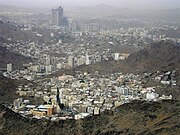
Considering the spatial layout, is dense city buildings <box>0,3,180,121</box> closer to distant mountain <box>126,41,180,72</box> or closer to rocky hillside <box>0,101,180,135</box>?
distant mountain <box>126,41,180,72</box>

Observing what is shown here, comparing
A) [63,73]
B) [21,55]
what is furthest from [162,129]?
[21,55]

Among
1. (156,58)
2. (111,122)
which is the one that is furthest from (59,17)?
(111,122)

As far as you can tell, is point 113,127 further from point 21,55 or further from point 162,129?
point 21,55

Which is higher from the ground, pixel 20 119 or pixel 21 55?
pixel 20 119

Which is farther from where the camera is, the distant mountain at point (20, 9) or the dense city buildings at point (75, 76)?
the distant mountain at point (20, 9)

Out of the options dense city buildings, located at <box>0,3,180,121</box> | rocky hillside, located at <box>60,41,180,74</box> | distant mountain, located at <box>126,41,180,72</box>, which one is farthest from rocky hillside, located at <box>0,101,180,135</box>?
rocky hillside, located at <box>60,41,180,74</box>

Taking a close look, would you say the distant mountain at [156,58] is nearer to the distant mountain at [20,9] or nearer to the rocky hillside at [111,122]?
the rocky hillside at [111,122]

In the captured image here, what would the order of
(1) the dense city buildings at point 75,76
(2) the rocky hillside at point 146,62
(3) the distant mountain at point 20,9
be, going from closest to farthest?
1. (1) the dense city buildings at point 75,76
2. (2) the rocky hillside at point 146,62
3. (3) the distant mountain at point 20,9

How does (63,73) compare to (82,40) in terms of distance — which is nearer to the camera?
(63,73)

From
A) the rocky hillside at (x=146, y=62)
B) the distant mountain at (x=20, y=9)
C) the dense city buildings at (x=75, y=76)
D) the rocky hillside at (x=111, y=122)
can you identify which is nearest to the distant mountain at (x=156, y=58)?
the rocky hillside at (x=146, y=62)
